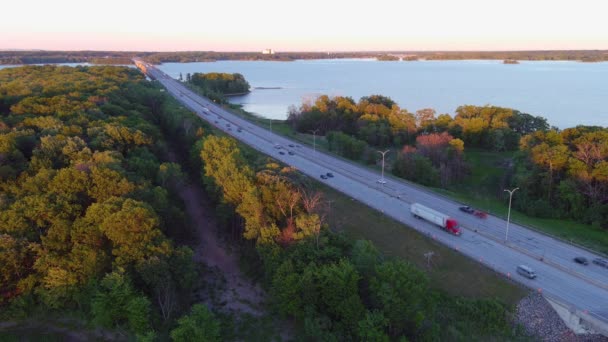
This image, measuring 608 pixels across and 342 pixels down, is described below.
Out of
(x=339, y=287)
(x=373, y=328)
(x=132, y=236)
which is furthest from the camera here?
(x=132, y=236)

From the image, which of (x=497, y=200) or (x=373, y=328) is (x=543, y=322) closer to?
(x=373, y=328)

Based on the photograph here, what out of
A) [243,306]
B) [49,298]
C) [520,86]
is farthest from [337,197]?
[520,86]

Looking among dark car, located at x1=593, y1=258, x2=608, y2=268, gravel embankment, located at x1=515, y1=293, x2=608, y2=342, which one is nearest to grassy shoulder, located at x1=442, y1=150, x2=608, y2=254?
dark car, located at x1=593, y1=258, x2=608, y2=268

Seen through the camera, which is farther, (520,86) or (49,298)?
(520,86)

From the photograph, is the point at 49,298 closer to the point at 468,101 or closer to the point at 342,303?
the point at 342,303

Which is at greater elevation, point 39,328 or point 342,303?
point 342,303

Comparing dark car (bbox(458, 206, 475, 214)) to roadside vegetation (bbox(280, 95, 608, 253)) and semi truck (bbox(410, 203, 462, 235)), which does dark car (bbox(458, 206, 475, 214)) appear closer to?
roadside vegetation (bbox(280, 95, 608, 253))

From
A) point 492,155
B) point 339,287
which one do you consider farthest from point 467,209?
point 492,155
